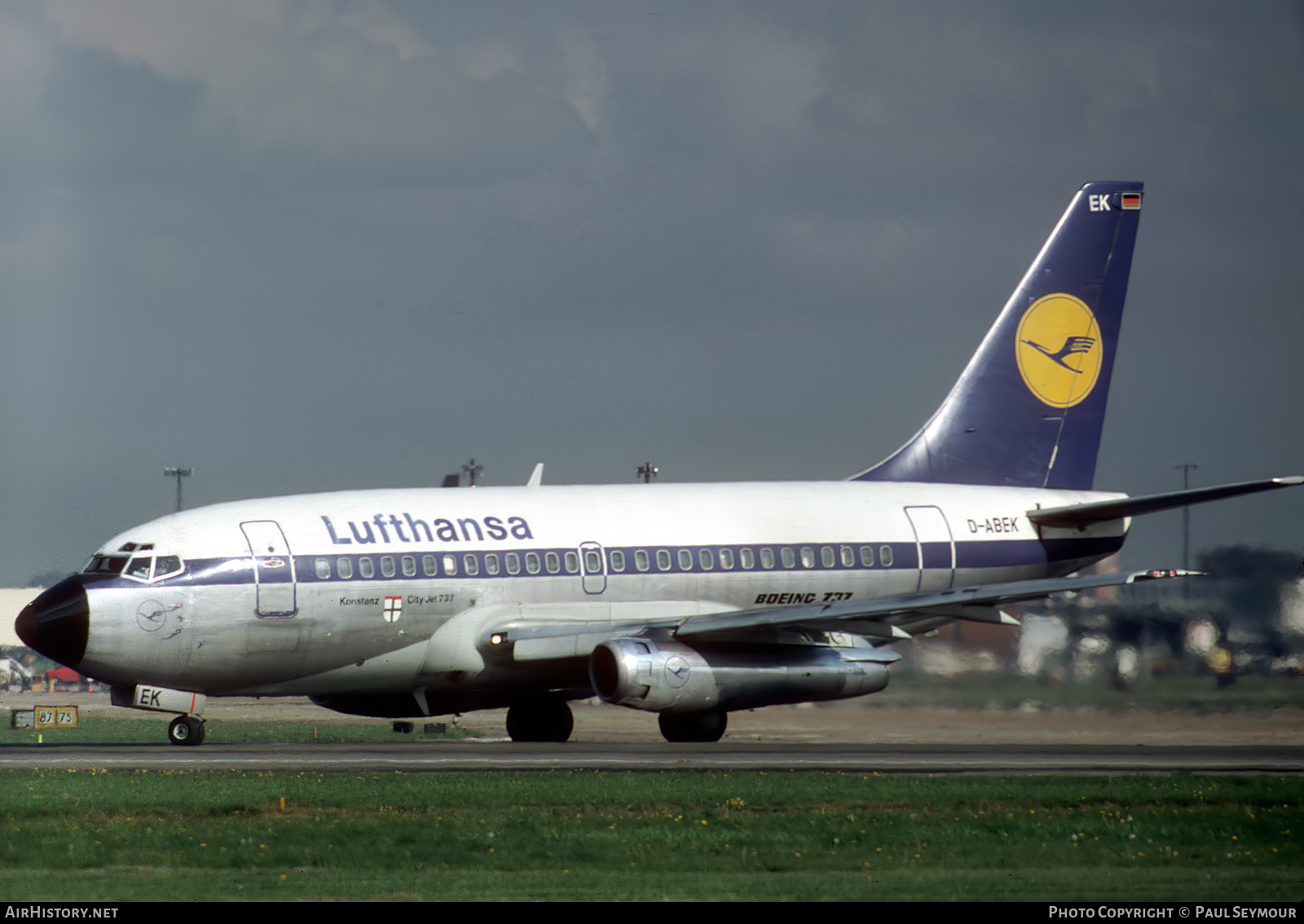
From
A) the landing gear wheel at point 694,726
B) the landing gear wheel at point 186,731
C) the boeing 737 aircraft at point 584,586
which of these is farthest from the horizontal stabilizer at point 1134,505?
the landing gear wheel at point 186,731

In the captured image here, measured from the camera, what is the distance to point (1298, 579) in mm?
36156

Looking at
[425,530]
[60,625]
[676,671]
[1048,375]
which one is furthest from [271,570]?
[1048,375]

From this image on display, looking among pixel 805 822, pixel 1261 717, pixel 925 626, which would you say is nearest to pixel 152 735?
pixel 925 626

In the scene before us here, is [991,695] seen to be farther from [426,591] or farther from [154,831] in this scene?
[154,831]

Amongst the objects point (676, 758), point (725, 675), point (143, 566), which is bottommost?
point (676, 758)

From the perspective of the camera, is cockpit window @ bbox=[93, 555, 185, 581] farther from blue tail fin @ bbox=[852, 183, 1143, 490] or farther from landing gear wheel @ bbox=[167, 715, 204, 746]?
blue tail fin @ bbox=[852, 183, 1143, 490]

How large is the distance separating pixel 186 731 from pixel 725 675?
10.0 meters

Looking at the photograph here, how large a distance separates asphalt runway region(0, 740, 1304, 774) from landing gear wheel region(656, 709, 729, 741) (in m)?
0.45

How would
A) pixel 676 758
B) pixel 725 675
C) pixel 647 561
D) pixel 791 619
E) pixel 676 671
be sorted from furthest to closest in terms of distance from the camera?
1. pixel 647 561
2. pixel 725 675
3. pixel 791 619
4. pixel 676 671
5. pixel 676 758

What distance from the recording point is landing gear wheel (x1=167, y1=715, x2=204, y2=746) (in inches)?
1356

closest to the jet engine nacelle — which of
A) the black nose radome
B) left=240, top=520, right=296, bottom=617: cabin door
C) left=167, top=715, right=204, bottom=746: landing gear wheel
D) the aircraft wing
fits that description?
the aircraft wing

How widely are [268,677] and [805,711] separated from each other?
12.8 meters

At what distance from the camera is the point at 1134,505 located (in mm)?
39906

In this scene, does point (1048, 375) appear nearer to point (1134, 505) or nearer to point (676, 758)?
point (1134, 505)
